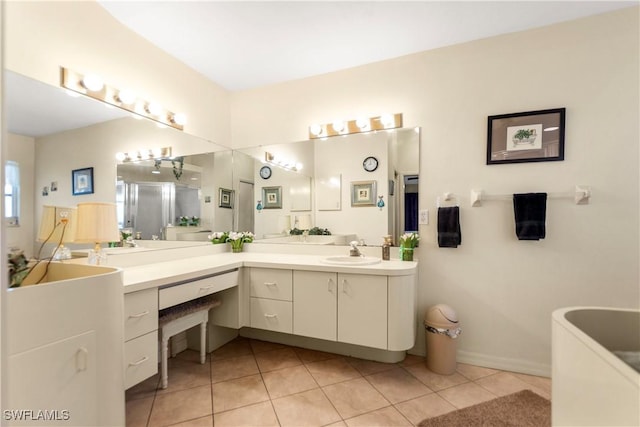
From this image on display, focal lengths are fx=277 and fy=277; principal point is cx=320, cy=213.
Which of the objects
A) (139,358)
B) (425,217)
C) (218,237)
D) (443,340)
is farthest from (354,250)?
(139,358)

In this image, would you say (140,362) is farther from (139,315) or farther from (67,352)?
(67,352)

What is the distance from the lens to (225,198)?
8.93ft

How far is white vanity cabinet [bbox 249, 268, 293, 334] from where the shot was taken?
2070mm

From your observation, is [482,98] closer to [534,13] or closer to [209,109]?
[534,13]

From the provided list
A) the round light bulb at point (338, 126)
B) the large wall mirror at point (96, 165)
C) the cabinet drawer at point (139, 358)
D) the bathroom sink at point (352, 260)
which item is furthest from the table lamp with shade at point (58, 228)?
the round light bulb at point (338, 126)

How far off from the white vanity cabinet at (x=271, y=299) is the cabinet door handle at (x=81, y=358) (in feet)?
3.86

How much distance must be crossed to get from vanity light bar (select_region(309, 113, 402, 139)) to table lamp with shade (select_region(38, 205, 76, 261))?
5.99 ft

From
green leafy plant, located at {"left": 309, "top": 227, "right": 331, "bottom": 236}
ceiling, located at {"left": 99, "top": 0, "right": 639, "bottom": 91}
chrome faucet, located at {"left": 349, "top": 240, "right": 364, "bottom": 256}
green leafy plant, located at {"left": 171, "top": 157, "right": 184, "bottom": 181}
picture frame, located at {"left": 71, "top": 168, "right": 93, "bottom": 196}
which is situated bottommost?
chrome faucet, located at {"left": 349, "top": 240, "right": 364, "bottom": 256}

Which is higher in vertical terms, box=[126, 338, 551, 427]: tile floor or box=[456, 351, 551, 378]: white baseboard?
box=[456, 351, 551, 378]: white baseboard

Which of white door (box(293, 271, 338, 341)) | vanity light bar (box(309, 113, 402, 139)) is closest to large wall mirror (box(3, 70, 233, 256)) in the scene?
vanity light bar (box(309, 113, 402, 139))

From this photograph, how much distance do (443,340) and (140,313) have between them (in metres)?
1.91

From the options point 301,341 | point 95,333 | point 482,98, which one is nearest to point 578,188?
point 482,98

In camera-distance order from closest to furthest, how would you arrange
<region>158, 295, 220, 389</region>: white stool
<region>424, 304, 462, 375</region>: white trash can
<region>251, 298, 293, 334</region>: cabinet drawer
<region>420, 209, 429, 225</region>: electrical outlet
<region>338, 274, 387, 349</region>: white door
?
<region>158, 295, 220, 389</region>: white stool < <region>338, 274, 387, 349</region>: white door < <region>424, 304, 462, 375</region>: white trash can < <region>251, 298, 293, 334</region>: cabinet drawer < <region>420, 209, 429, 225</region>: electrical outlet

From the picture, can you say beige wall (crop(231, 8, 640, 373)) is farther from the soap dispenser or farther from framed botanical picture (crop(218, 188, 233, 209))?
framed botanical picture (crop(218, 188, 233, 209))
